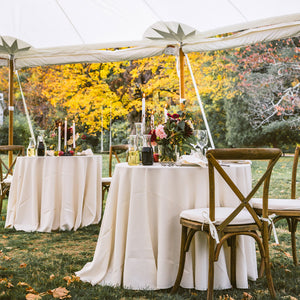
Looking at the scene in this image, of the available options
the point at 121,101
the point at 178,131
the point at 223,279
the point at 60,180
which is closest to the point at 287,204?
the point at 223,279

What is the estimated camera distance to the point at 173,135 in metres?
3.16

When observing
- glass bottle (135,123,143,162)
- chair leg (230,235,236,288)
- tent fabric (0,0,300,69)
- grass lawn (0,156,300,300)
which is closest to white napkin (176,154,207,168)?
glass bottle (135,123,143,162)

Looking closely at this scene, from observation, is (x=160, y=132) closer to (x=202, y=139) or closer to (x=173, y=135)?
(x=173, y=135)

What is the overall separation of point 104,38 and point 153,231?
5.03m

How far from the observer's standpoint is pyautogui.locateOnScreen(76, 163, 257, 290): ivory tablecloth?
2.70m

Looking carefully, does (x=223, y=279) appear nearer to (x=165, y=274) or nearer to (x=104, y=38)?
(x=165, y=274)

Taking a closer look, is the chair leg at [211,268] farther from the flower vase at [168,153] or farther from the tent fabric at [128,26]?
the tent fabric at [128,26]

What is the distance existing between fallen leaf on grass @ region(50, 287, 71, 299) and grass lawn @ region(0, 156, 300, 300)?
0.03 m

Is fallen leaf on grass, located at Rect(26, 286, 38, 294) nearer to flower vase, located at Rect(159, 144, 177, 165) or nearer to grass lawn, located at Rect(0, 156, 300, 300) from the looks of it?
grass lawn, located at Rect(0, 156, 300, 300)

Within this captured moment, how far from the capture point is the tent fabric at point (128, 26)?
18.2ft

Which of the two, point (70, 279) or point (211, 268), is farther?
point (70, 279)

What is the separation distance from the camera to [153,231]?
2.76 meters

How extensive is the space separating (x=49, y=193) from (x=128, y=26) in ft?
11.1

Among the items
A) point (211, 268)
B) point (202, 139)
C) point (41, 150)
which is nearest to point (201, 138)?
point (202, 139)
